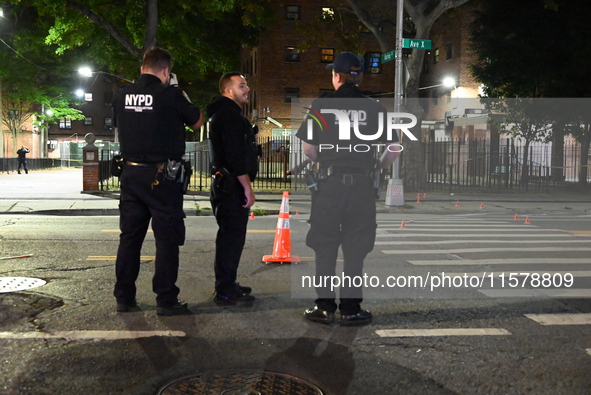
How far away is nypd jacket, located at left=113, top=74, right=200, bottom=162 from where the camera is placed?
212 inches

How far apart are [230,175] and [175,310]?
1.33 meters

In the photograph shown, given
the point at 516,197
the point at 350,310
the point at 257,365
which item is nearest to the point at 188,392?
the point at 257,365

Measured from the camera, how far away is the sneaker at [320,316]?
5.25 m

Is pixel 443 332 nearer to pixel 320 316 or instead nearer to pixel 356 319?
pixel 356 319

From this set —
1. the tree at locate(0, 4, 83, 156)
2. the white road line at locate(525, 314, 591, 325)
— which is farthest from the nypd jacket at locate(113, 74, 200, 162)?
the tree at locate(0, 4, 83, 156)

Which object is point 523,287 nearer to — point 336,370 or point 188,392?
point 336,370

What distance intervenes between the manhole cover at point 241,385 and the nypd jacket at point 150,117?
7.26 feet

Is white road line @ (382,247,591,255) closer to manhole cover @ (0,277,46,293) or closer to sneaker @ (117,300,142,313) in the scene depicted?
sneaker @ (117,300,142,313)

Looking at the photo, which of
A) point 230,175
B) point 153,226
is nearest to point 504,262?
point 230,175

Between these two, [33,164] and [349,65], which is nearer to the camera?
[349,65]

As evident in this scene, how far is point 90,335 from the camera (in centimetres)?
475

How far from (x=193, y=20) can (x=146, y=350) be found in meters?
25.5

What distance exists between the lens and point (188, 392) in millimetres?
Result: 3668

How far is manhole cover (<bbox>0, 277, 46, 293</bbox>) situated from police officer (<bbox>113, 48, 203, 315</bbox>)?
144cm
